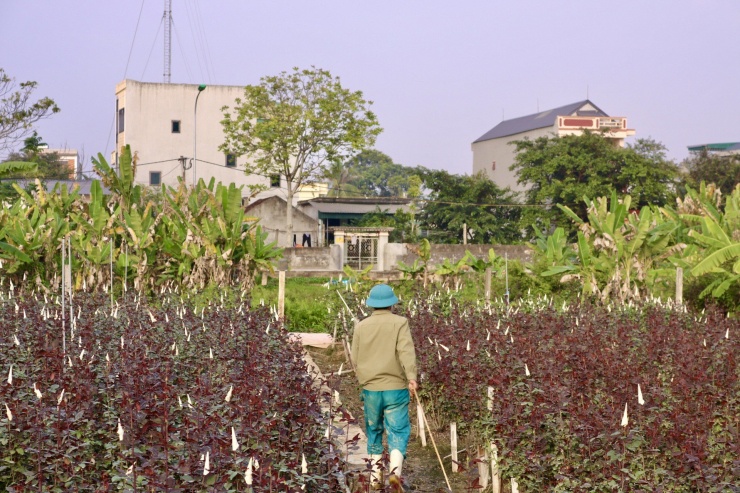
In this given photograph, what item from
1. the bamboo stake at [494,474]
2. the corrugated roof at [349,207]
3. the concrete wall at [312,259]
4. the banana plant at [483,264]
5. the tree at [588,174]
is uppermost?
the tree at [588,174]

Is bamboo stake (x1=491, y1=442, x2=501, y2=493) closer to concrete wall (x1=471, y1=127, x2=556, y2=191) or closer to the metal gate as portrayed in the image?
the metal gate

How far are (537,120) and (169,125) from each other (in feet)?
86.9

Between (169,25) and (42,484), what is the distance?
5213 centimetres

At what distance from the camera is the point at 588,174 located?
4616 cm

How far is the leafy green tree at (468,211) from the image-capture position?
4703 cm

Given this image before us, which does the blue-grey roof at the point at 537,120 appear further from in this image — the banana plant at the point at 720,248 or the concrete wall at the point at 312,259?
the banana plant at the point at 720,248

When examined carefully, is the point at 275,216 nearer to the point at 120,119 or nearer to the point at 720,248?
the point at 120,119

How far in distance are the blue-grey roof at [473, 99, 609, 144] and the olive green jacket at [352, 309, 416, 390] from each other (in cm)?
5834

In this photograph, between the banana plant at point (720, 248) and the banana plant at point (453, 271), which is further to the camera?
the banana plant at point (453, 271)

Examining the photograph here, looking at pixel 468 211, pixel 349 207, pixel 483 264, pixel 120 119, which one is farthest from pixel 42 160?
pixel 483 264

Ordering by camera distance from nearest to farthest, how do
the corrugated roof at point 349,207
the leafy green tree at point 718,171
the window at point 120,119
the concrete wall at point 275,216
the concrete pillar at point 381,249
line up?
the concrete pillar at point 381,249
the concrete wall at point 275,216
the leafy green tree at point 718,171
the corrugated roof at point 349,207
the window at point 120,119

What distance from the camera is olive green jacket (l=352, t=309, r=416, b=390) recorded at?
708 cm

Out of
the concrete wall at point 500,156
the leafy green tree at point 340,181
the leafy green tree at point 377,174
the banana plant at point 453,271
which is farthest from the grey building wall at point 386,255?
the leafy green tree at point 377,174

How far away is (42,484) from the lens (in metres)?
5.22
